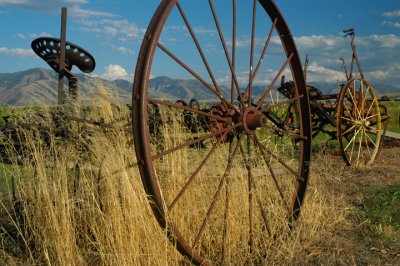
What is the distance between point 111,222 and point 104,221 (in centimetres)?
9

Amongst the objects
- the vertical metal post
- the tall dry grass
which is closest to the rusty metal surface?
the vertical metal post

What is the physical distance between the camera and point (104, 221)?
345cm

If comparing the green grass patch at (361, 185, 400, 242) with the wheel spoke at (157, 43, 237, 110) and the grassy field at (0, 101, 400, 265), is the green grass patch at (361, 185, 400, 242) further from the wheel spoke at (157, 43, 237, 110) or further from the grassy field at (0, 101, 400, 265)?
the wheel spoke at (157, 43, 237, 110)

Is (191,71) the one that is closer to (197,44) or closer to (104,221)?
(197,44)

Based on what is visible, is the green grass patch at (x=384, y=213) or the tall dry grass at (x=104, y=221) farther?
the green grass patch at (x=384, y=213)

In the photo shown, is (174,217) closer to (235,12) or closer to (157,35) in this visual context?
(157,35)

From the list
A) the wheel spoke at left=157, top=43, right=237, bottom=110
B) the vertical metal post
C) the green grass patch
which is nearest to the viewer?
the wheel spoke at left=157, top=43, right=237, bottom=110

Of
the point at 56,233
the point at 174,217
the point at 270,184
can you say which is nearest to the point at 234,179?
the point at 270,184

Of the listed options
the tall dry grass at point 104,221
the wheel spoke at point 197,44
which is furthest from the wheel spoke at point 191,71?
the tall dry grass at point 104,221

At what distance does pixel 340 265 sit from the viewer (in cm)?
379

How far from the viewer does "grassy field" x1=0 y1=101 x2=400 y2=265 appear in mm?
3354

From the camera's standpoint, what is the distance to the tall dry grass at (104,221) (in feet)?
10.9

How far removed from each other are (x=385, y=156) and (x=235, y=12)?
7480mm

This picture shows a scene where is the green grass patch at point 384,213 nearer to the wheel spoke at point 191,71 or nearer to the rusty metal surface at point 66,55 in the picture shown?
the wheel spoke at point 191,71
